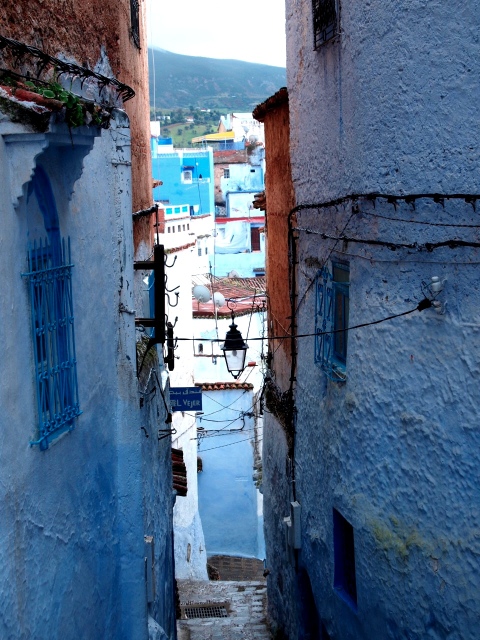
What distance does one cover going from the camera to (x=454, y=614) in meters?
6.21

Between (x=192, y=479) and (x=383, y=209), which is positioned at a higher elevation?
(x=383, y=209)

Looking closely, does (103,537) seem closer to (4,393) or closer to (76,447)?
(76,447)

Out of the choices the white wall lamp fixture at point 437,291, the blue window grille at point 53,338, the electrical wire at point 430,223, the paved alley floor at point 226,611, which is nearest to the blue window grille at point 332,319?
the electrical wire at point 430,223

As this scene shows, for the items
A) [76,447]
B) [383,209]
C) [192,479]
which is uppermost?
[383,209]

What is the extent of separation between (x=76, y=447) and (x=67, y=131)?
2.29 meters

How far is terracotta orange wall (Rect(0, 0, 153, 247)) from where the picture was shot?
521 cm

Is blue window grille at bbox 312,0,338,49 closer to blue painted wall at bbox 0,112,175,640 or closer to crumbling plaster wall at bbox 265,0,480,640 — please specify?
crumbling plaster wall at bbox 265,0,480,640

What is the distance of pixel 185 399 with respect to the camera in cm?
1279

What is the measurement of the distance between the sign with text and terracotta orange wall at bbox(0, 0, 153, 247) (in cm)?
258

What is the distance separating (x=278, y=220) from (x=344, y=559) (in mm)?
5051

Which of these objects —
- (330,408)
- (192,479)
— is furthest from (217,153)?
(330,408)

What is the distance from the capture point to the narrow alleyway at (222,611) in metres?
13.9

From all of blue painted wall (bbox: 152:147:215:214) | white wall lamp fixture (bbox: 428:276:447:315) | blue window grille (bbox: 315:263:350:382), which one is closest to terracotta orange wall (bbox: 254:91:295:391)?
blue window grille (bbox: 315:263:350:382)

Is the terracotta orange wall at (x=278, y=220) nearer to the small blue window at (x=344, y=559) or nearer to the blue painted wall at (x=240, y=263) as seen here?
the small blue window at (x=344, y=559)
